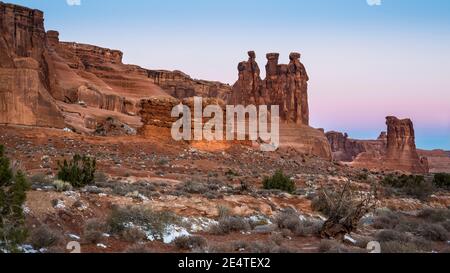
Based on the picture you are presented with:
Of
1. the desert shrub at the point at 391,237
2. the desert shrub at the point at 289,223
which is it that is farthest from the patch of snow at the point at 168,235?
the desert shrub at the point at 391,237

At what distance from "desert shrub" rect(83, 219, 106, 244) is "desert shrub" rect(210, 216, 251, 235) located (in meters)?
2.53

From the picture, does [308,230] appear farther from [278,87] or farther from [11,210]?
[278,87]

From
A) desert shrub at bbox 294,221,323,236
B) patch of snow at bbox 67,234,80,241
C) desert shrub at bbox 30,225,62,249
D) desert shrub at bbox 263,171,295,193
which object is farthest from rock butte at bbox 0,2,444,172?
desert shrub at bbox 30,225,62,249

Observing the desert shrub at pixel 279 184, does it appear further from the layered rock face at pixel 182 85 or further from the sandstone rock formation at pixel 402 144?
the layered rock face at pixel 182 85

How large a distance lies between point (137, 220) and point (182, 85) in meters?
103

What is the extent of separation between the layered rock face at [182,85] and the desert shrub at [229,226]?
96630 mm

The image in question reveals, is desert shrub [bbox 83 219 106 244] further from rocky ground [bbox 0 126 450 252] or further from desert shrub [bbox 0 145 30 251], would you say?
desert shrub [bbox 0 145 30 251]

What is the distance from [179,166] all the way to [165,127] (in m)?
12.8

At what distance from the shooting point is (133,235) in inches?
344

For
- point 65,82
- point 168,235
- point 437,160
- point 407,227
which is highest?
point 65,82

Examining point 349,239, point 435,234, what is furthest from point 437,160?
point 349,239

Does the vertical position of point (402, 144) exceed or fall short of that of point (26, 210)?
it falls short

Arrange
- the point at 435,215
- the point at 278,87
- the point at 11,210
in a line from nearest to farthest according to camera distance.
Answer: the point at 11,210 < the point at 435,215 < the point at 278,87

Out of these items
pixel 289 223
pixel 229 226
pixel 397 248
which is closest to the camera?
pixel 397 248
